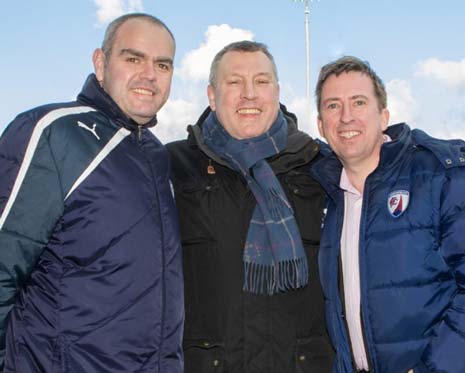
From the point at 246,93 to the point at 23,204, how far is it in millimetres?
1683

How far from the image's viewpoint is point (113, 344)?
2836 millimetres

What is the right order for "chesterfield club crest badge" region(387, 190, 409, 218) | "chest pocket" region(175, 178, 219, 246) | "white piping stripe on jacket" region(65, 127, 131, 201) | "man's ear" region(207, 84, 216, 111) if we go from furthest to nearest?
"man's ear" region(207, 84, 216, 111), "chest pocket" region(175, 178, 219, 246), "chesterfield club crest badge" region(387, 190, 409, 218), "white piping stripe on jacket" region(65, 127, 131, 201)

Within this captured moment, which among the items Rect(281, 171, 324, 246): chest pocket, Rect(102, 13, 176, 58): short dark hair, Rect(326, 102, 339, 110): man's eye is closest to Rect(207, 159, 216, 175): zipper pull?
Rect(281, 171, 324, 246): chest pocket

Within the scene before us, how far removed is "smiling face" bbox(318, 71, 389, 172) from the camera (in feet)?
11.3

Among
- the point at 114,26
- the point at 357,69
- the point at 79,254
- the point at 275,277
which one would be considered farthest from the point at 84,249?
the point at 357,69

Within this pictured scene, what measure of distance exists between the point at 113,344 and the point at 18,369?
454 mm

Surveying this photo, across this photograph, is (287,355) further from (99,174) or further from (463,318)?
(99,174)

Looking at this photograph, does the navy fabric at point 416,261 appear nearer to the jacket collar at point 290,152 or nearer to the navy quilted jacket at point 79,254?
the jacket collar at point 290,152

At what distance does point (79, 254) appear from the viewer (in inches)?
111

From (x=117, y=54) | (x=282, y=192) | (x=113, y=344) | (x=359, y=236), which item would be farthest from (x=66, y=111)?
(x=359, y=236)

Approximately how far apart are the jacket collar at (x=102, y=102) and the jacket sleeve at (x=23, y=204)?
0.43 meters

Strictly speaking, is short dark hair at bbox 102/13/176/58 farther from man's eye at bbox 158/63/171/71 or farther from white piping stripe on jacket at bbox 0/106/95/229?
white piping stripe on jacket at bbox 0/106/95/229

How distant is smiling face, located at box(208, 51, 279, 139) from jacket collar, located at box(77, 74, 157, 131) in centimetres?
88

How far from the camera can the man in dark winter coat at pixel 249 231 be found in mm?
3484
